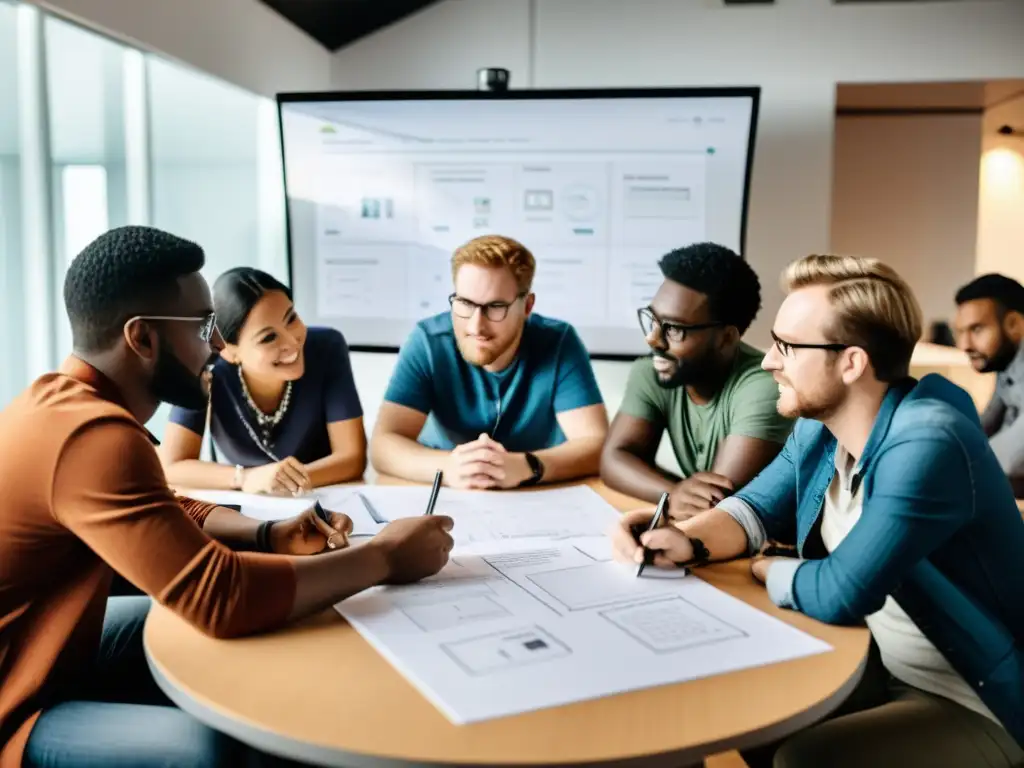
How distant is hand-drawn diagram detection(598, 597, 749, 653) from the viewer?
3.80ft

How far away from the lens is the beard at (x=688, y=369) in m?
2.16

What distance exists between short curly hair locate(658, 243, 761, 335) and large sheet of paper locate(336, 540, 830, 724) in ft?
3.01

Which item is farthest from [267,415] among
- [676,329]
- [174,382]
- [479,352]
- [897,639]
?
[897,639]

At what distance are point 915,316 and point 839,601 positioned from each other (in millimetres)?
Result: 489

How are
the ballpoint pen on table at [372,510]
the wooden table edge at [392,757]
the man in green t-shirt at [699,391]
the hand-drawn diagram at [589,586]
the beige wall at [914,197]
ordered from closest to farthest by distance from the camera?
the wooden table edge at [392,757], the hand-drawn diagram at [589,586], the ballpoint pen on table at [372,510], the man in green t-shirt at [699,391], the beige wall at [914,197]

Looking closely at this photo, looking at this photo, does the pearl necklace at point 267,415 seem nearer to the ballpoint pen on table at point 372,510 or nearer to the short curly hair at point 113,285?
the ballpoint pen on table at point 372,510

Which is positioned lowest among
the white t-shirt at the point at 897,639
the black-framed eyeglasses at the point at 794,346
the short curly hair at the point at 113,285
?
the white t-shirt at the point at 897,639

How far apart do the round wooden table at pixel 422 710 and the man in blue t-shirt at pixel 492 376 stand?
1.18 metres

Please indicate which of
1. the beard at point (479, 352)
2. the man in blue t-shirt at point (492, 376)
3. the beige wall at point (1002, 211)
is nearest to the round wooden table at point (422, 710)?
the man in blue t-shirt at point (492, 376)

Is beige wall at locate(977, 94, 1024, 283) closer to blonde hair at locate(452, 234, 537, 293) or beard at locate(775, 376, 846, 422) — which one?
blonde hair at locate(452, 234, 537, 293)

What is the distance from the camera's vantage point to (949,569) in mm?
1323

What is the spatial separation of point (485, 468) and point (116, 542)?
39.0 inches

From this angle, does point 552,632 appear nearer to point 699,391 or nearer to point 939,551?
point 939,551

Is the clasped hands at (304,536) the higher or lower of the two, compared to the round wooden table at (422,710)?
higher
